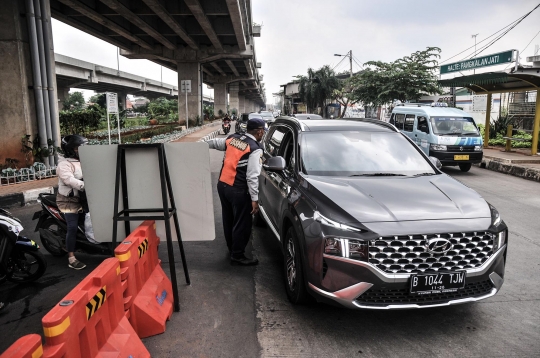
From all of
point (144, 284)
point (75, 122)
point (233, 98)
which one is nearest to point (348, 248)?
point (144, 284)

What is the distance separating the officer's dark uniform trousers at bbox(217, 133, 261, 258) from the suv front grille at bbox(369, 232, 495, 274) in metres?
1.96

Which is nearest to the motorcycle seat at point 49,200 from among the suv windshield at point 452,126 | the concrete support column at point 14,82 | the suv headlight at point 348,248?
the suv headlight at point 348,248

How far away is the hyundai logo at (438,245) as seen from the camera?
10.2 ft

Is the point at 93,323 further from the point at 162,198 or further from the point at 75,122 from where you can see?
the point at 75,122

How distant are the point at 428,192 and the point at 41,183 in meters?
8.74

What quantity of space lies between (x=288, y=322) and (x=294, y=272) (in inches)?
17.7

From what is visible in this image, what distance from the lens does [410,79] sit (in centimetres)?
2533

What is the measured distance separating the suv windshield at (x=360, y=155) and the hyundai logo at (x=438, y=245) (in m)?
1.30

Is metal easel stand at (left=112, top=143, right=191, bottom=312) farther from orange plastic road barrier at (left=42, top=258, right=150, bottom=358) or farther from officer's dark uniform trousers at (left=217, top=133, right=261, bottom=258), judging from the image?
officer's dark uniform trousers at (left=217, top=133, right=261, bottom=258)

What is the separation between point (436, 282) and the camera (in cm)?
309

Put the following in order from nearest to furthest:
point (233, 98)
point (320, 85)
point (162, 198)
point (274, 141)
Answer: point (162, 198), point (274, 141), point (320, 85), point (233, 98)

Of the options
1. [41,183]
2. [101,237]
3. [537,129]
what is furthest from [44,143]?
[537,129]

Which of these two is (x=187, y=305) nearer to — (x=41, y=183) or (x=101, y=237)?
(x=101, y=237)

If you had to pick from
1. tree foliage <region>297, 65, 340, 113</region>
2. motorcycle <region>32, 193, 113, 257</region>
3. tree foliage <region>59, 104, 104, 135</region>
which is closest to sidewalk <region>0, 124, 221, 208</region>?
motorcycle <region>32, 193, 113, 257</region>
